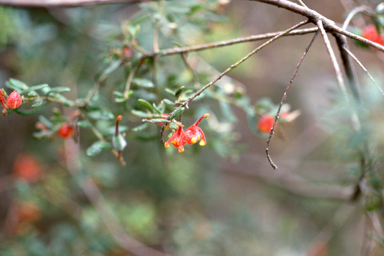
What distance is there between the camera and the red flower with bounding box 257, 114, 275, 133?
927mm

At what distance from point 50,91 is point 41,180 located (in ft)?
2.78

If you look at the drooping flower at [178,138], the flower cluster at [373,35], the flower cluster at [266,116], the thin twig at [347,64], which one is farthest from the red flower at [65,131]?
the flower cluster at [373,35]

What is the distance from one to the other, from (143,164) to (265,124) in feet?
3.08

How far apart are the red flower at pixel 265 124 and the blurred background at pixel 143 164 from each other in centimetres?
3

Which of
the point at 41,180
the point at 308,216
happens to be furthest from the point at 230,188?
the point at 41,180

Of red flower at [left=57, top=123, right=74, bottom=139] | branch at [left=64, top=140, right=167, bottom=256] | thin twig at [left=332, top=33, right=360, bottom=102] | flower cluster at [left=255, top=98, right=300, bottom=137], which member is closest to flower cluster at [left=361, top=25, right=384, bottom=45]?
thin twig at [left=332, top=33, right=360, bottom=102]

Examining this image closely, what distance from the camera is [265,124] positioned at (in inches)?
36.9

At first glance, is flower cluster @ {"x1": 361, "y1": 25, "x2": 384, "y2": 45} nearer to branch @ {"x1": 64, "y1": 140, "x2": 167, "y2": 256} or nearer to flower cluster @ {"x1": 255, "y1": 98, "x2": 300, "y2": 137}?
flower cluster @ {"x1": 255, "y1": 98, "x2": 300, "y2": 137}

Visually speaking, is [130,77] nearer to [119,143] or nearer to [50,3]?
[119,143]

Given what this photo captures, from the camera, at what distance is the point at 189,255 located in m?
1.47

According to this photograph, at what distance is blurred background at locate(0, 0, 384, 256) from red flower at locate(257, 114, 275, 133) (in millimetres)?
26

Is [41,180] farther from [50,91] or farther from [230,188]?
[230,188]

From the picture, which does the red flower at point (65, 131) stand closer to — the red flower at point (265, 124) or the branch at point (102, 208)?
the branch at point (102, 208)

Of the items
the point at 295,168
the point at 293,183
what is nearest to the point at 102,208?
the point at 293,183
